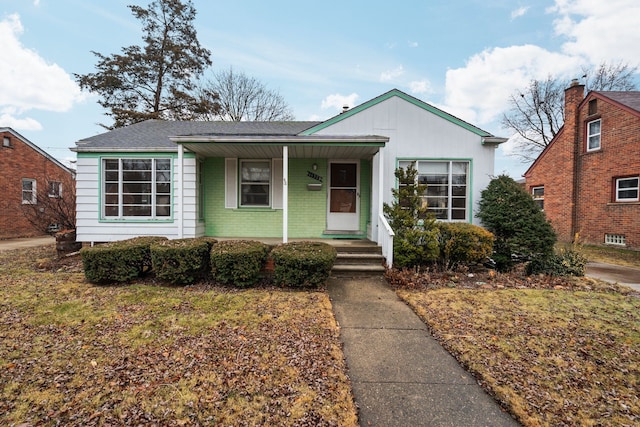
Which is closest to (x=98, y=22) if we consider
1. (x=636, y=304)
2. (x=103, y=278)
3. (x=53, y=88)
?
(x=53, y=88)

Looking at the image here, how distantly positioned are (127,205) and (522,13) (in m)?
15.5

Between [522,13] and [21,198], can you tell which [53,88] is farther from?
[522,13]

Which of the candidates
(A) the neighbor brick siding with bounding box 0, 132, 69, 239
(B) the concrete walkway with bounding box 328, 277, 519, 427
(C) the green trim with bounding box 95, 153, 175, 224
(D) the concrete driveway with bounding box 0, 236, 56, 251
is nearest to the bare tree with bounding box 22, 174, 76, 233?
(A) the neighbor brick siding with bounding box 0, 132, 69, 239

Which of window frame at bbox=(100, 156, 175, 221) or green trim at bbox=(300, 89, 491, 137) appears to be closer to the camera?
green trim at bbox=(300, 89, 491, 137)

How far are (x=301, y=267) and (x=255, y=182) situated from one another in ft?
14.6

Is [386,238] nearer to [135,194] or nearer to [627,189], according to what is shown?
[135,194]

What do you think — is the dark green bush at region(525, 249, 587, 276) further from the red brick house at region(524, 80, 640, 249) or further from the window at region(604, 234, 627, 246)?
Result: the window at region(604, 234, 627, 246)

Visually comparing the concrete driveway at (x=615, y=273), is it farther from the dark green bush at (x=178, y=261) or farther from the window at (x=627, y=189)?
the dark green bush at (x=178, y=261)

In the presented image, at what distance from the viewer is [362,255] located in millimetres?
6934

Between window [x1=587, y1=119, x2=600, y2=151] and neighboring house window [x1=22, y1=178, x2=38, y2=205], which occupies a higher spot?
window [x1=587, y1=119, x2=600, y2=151]

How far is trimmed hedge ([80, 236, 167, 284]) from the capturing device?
567 cm

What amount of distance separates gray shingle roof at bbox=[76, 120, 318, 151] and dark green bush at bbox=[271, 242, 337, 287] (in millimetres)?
4033

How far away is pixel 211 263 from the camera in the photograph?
5.61 m

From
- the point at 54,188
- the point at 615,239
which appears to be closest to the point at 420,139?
the point at 615,239
